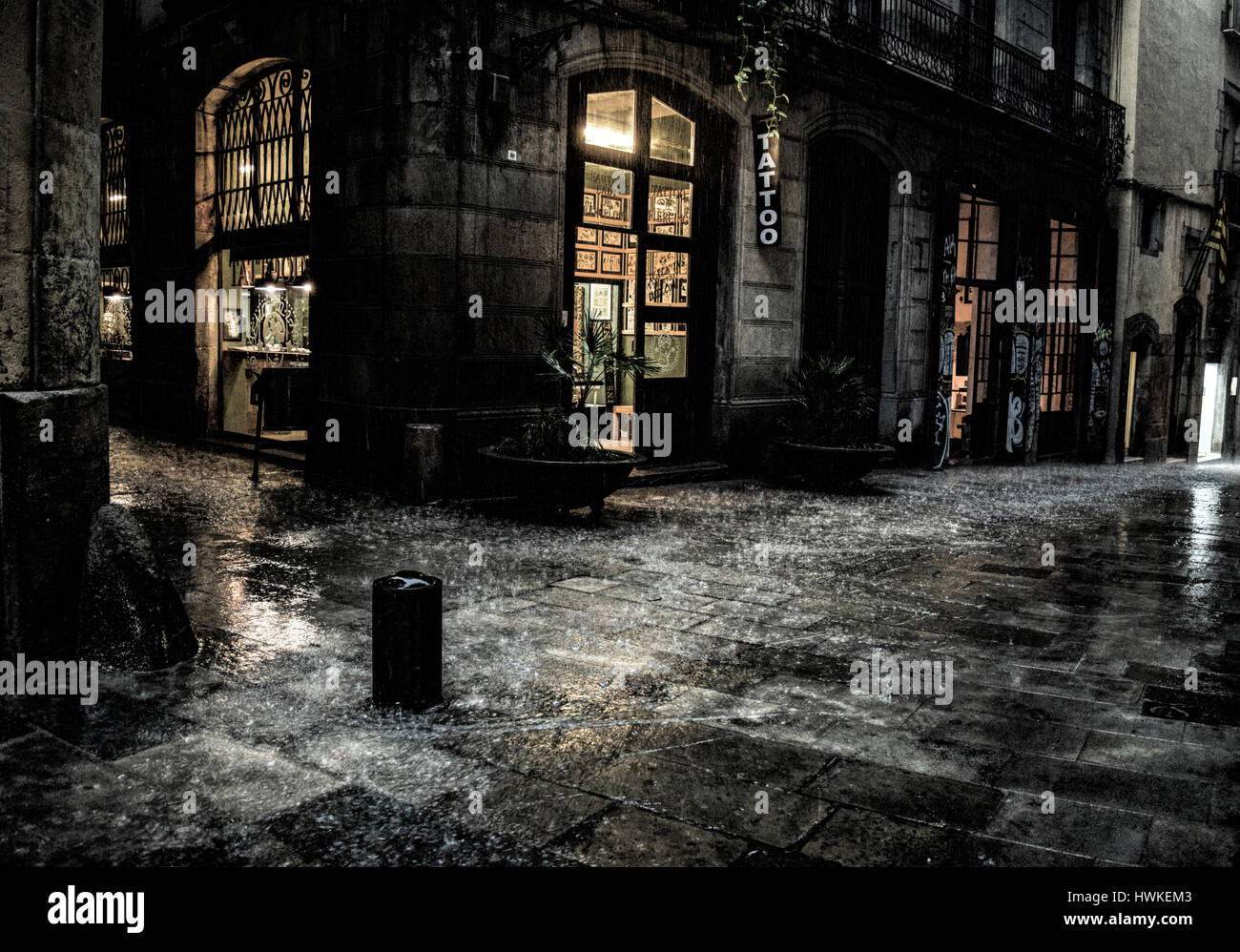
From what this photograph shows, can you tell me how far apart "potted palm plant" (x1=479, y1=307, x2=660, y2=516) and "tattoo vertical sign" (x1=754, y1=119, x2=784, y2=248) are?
4.29 m

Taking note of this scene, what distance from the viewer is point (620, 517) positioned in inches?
413

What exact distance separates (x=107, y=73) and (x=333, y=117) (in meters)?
7.47

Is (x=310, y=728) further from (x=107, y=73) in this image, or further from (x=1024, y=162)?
(x=1024, y=162)

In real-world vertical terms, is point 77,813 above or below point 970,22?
below

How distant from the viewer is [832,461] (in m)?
13.1

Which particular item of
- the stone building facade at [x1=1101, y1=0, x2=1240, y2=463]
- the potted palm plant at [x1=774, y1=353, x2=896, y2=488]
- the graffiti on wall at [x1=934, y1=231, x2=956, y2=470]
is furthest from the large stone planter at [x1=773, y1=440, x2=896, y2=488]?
the stone building facade at [x1=1101, y1=0, x2=1240, y2=463]

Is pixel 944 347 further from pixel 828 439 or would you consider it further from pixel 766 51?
pixel 766 51

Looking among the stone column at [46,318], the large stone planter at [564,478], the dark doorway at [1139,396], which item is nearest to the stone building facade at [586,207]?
the large stone planter at [564,478]

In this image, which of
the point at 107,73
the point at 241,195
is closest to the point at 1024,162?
the point at 241,195

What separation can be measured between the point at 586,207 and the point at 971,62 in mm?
9383

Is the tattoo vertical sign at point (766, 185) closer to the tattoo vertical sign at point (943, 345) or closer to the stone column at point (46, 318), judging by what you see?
the tattoo vertical sign at point (943, 345)

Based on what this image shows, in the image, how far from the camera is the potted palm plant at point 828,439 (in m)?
13.1

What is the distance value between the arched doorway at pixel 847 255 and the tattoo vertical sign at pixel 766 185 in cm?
134

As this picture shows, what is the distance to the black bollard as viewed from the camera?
4.83m
